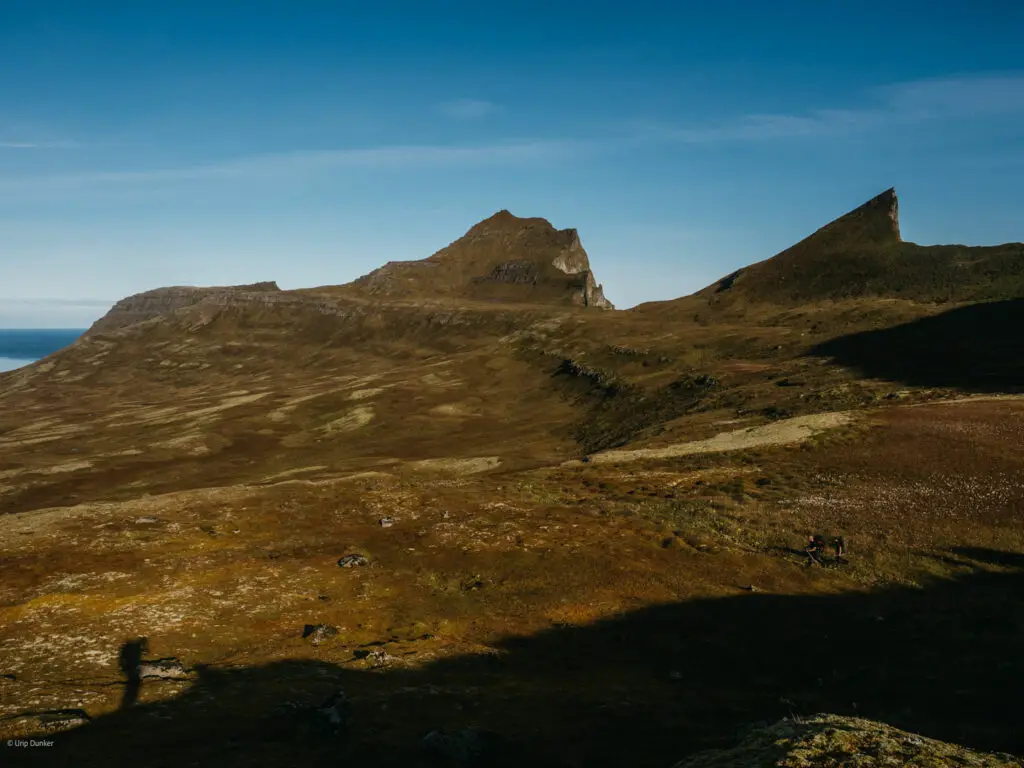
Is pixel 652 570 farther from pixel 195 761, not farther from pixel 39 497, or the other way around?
pixel 39 497

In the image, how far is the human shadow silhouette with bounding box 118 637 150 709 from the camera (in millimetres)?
22375

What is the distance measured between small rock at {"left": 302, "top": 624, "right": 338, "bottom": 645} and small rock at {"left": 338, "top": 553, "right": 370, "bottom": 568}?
9.21 meters

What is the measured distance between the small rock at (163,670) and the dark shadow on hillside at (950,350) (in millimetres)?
85442

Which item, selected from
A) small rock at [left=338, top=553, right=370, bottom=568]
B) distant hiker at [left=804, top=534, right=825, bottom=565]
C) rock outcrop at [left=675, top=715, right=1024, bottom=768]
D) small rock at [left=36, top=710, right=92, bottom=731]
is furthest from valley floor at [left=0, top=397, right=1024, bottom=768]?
rock outcrop at [left=675, top=715, right=1024, bottom=768]

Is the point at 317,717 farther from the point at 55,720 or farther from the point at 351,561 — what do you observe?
the point at 351,561

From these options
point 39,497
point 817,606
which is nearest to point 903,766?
point 817,606

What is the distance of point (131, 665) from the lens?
25.5 metres

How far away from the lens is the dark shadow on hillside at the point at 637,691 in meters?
18.8

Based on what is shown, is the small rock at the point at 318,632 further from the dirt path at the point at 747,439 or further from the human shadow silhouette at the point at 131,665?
the dirt path at the point at 747,439

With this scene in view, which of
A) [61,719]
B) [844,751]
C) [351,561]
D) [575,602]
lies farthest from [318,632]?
[844,751]

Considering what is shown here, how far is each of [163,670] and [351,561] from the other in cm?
1547

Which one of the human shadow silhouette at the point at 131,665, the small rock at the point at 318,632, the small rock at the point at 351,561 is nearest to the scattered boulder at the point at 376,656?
the small rock at the point at 318,632

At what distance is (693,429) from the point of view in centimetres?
7969

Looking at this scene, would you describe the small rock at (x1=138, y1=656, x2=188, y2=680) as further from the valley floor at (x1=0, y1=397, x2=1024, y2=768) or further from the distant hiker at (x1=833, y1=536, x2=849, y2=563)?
the distant hiker at (x1=833, y1=536, x2=849, y2=563)
